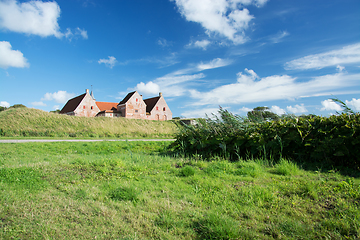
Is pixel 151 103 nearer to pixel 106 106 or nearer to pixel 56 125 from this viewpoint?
pixel 106 106

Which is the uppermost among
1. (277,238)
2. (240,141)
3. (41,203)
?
(240,141)

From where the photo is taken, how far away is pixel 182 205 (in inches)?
131

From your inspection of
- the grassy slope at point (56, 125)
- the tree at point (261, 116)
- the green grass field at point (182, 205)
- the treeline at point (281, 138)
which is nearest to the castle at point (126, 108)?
the grassy slope at point (56, 125)

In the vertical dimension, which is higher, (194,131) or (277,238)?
(194,131)

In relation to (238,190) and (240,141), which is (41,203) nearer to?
(238,190)

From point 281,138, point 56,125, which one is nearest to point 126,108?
point 56,125

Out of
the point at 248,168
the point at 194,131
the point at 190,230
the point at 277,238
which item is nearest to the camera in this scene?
the point at 277,238

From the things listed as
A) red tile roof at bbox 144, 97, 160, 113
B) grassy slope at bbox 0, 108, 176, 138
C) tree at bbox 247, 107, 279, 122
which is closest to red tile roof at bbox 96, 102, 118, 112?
red tile roof at bbox 144, 97, 160, 113

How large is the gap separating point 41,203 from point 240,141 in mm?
5603

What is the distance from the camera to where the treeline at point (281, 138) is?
5117 mm

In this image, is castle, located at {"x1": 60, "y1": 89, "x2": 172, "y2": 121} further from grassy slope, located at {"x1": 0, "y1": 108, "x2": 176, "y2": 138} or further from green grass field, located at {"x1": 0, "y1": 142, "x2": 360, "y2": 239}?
green grass field, located at {"x1": 0, "y1": 142, "x2": 360, "y2": 239}

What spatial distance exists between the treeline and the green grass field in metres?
0.73

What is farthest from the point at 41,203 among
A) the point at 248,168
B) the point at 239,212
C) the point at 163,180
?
the point at 248,168

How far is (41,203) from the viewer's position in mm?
3475
